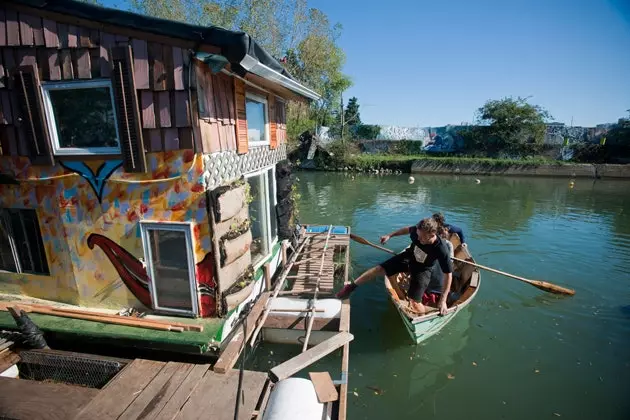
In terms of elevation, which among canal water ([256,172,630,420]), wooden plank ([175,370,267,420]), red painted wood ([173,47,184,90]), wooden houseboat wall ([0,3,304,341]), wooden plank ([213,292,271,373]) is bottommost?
canal water ([256,172,630,420])

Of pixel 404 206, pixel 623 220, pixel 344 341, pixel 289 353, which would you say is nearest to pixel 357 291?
pixel 289 353

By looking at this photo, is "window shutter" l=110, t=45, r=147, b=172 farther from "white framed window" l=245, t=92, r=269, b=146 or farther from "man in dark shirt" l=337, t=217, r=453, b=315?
"man in dark shirt" l=337, t=217, r=453, b=315

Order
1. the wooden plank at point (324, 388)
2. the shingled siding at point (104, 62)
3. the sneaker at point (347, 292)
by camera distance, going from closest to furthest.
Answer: the wooden plank at point (324, 388), the shingled siding at point (104, 62), the sneaker at point (347, 292)

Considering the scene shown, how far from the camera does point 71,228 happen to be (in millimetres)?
5031

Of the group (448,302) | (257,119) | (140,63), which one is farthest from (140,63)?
(448,302)

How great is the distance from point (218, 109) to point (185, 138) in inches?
29.0

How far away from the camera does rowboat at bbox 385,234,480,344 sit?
18.7 ft

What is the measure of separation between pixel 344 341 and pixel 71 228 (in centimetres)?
456

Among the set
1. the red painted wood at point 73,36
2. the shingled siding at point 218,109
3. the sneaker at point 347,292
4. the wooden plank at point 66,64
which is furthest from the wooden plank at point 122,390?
the red painted wood at point 73,36

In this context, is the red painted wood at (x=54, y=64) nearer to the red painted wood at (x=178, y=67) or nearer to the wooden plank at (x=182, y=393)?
the red painted wood at (x=178, y=67)

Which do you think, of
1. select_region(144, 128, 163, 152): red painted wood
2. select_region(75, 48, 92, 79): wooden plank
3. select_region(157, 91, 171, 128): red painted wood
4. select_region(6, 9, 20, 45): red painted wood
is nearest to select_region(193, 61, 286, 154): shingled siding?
select_region(157, 91, 171, 128): red painted wood

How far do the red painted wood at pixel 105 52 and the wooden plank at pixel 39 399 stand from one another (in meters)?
4.15

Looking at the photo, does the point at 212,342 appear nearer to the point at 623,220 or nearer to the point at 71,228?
the point at 71,228

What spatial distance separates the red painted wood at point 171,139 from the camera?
4316mm
